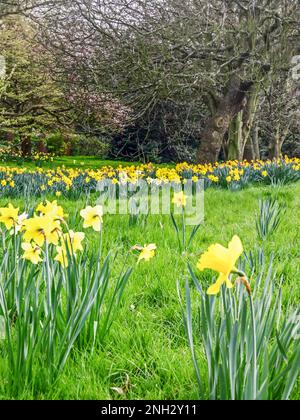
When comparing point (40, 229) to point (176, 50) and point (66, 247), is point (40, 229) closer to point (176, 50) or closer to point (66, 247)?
point (66, 247)

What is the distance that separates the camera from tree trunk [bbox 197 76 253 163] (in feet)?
31.2

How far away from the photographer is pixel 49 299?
1270 mm

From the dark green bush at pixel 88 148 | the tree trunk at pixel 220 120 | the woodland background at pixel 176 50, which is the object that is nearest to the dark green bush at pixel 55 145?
the dark green bush at pixel 88 148

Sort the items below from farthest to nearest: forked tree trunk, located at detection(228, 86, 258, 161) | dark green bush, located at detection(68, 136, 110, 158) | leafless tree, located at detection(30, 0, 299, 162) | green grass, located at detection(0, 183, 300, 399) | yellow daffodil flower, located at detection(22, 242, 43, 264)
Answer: dark green bush, located at detection(68, 136, 110, 158) < forked tree trunk, located at detection(228, 86, 258, 161) < leafless tree, located at detection(30, 0, 299, 162) < yellow daffodil flower, located at detection(22, 242, 43, 264) < green grass, located at detection(0, 183, 300, 399)

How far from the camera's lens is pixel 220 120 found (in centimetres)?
952

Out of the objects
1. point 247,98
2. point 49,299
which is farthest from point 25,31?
point 49,299

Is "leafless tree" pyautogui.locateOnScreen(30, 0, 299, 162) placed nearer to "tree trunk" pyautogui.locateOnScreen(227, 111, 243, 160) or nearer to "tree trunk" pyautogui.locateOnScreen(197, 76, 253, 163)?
"tree trunk" pyautogui.locateOnScreen(197, 76, 253, 163)

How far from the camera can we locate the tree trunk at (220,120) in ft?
31.2

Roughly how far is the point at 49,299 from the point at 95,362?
0.28 metres

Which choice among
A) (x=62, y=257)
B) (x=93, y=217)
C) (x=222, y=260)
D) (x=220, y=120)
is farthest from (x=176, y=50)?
(x=222, y=260)

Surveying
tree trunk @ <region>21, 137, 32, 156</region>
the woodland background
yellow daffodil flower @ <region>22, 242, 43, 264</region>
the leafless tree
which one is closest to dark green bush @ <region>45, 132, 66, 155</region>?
tree trunk @ <region>21, 137, 32, 156</region>

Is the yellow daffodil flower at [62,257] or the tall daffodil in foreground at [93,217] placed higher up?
the tall daffodil in foreground at [93,217]

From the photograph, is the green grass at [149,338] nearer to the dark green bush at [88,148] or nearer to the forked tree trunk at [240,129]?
the forked tree trunk at [240,129]
